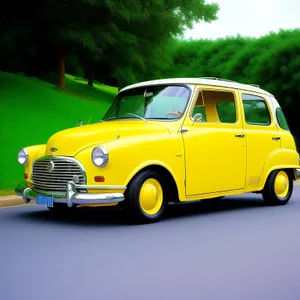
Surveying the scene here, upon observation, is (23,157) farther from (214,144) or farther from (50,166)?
(214,144)

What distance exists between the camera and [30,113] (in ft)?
77.2

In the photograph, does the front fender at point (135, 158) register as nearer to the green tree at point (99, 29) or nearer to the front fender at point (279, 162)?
the front fender at point (279, 162)

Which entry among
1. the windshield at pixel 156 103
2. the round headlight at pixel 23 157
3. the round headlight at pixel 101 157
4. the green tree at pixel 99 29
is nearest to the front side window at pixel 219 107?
the windshield at pixel 156 103

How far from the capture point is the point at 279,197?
1105 centimetres

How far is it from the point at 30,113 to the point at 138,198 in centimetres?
1598

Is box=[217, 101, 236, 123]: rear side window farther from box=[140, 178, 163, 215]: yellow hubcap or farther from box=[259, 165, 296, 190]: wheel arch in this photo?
box=[140, 178, 163, 215]: yellow hubcap

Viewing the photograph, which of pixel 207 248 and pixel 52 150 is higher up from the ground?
pixel 52 150

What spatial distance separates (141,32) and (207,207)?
20.5 metres

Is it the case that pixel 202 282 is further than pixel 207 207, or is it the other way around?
pixel 207 207

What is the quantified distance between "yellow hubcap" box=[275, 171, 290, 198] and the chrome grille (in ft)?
13.9

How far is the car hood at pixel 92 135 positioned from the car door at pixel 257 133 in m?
2.00

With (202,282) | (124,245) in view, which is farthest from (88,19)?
(202,282)

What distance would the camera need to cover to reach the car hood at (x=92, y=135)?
8.38 m

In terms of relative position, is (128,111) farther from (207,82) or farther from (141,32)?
(141,32)
